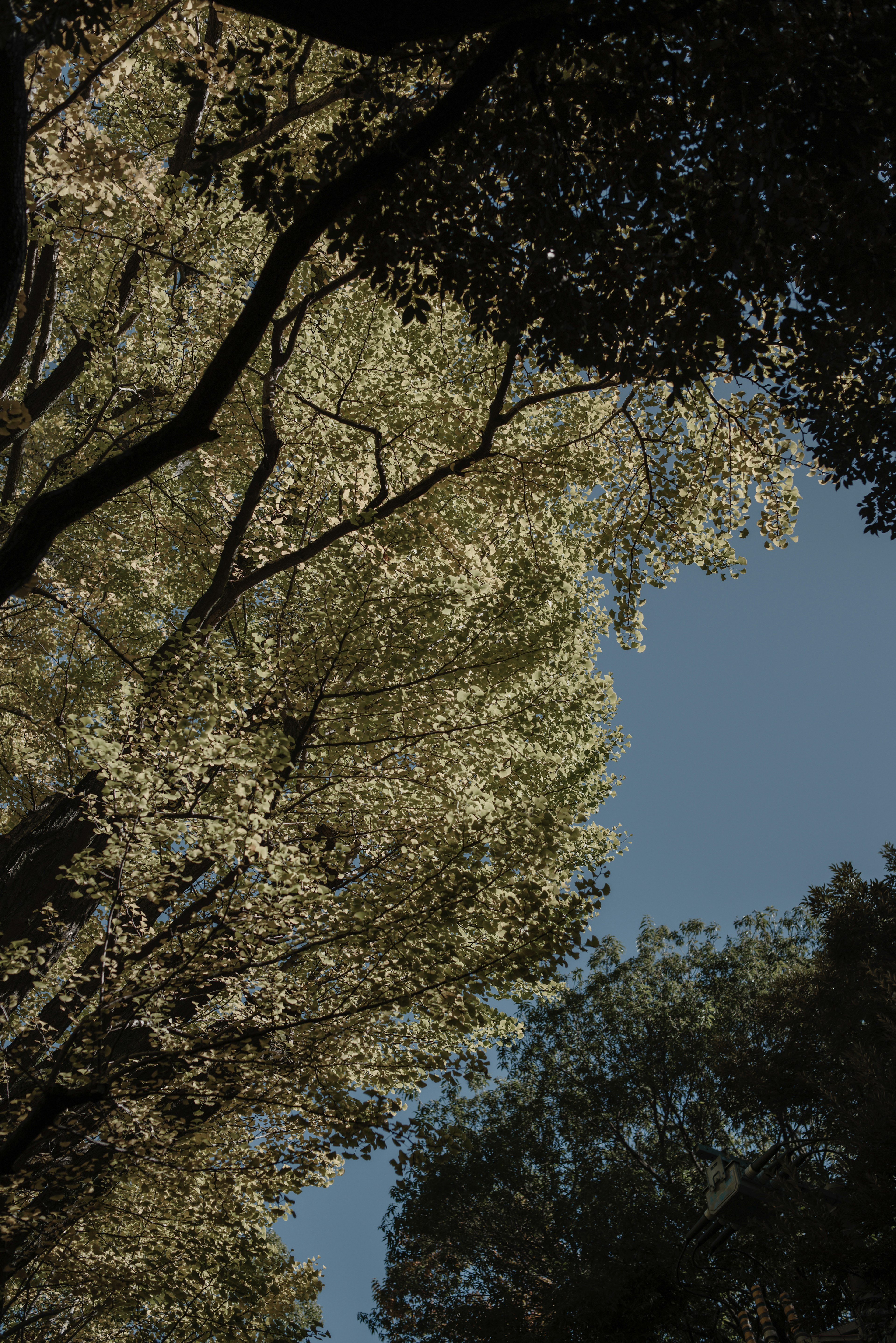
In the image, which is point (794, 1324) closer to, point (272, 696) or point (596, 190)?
point (272, 696)

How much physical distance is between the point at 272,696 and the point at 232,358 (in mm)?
3018

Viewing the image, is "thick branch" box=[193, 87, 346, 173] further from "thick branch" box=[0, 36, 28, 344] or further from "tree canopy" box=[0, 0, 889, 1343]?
"thick branch" box=[0, 36, 28, 344]

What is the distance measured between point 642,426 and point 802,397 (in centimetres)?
382

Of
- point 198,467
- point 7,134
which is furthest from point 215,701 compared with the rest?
point 198,467

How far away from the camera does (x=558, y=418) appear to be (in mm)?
12461

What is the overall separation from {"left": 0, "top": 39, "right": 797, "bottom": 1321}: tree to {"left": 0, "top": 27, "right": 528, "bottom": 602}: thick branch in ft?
0.46

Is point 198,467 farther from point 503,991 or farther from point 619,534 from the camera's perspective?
point 503,991

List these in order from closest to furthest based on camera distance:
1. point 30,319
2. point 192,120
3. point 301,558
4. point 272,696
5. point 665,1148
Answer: point 272,696
point 301,558
point 192,120
point 30,319
point 665,1148

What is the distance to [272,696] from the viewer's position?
679 cm

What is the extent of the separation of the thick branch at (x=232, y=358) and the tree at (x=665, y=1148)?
439 centimetres

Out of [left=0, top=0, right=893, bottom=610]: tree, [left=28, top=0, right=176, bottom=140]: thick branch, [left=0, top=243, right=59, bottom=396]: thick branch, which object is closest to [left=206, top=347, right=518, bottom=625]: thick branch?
[left=0, top=0, right=893, bottom=610]: tree

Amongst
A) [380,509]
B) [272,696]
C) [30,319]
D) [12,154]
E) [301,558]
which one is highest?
[30,319]

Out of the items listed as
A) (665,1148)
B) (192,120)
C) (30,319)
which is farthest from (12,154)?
(665,1148)

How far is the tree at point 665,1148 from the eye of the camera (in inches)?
325
